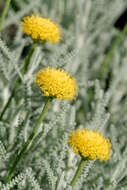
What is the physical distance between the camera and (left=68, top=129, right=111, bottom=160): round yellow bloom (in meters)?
0.74

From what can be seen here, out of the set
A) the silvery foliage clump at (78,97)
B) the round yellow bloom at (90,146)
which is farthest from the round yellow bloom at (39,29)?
the round yellow bloom at (90,146)

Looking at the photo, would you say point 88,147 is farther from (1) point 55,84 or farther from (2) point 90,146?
(1) point 55,84

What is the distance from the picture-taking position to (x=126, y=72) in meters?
1.91

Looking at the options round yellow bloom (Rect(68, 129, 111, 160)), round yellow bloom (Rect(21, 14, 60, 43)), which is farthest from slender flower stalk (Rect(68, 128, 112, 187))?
round yellow bloom (Rect(21, 14, 60, 43))

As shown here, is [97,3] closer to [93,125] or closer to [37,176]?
[93,125]

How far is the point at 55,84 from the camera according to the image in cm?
73

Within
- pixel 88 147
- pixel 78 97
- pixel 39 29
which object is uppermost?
pixel 39 29

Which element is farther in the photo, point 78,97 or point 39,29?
point 78,97

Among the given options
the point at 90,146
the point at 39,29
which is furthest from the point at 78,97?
the point at 90,146

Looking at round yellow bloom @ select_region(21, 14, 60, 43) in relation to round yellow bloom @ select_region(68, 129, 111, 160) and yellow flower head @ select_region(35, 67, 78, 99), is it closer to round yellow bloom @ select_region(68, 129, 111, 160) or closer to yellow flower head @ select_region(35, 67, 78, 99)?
yellow flower head @ select_region(35, 67, 78, 99)

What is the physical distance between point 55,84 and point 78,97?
43.3 inches

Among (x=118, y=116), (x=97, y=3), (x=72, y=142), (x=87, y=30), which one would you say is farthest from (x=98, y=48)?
(x=72, y=142)

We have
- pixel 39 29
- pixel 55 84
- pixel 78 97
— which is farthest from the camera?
pixel 78 97

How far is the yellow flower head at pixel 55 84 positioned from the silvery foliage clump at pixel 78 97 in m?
0.08
